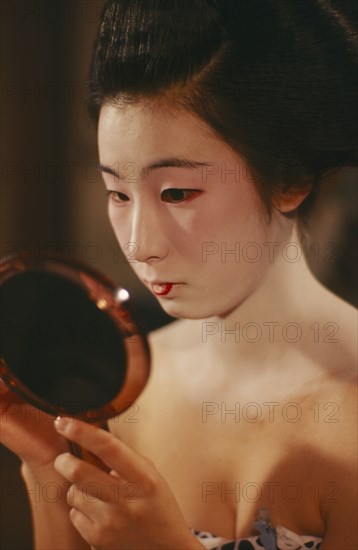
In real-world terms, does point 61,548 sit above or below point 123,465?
below

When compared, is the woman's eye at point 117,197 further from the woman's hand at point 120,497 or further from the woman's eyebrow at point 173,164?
the woman's hand at point 120,497

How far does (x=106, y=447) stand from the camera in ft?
2.31

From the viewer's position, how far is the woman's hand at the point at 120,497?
0.71 m

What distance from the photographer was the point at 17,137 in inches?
32.5

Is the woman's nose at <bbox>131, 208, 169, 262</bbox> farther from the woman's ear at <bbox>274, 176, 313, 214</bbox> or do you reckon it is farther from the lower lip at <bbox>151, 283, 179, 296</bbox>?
the woman's ear at <bbox>274, 176, 313, 214</bbox>

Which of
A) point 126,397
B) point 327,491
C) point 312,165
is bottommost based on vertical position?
point 327,491

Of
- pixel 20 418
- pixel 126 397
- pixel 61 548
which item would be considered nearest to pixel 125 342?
pixel 126 397

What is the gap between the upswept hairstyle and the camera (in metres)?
0.69

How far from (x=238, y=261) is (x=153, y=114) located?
0.19 metres

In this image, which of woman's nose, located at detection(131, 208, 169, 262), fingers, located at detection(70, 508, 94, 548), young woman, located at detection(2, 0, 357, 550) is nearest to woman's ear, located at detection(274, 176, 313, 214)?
young woman, located at detection(2, 0, 357, 550)

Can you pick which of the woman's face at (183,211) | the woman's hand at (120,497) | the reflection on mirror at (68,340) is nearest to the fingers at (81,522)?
the woman's hand at (120,497)

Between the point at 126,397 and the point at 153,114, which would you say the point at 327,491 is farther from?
the point at 153,114

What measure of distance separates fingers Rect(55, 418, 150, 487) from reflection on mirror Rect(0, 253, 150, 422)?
0.03 meters

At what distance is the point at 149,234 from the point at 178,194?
0.06 metres
